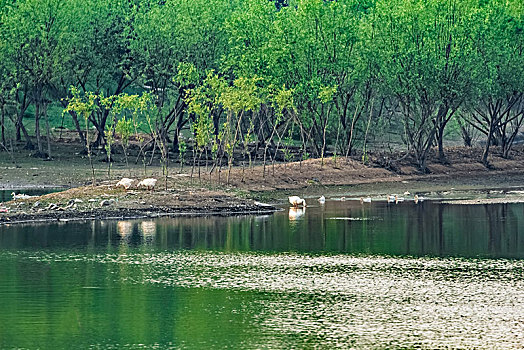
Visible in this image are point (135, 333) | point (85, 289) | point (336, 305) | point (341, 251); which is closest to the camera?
point (135, 333)

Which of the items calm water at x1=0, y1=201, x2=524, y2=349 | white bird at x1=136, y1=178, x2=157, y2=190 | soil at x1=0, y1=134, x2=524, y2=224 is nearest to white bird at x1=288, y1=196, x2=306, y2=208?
soil at x1=0, y1=134, x2=524, y2=224

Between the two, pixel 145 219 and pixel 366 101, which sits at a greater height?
pixel 366 101

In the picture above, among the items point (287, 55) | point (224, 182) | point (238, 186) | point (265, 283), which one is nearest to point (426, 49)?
point (287, 55)

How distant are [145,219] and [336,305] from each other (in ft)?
84.3

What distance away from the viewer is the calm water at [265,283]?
29.2m

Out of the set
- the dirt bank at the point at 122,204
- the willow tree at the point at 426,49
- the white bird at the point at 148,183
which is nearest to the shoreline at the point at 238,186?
the dirt bank at the point at 122,204

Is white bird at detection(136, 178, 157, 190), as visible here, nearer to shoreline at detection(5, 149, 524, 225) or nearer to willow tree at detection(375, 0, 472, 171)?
shoreline at detection(5, 149, 524, 225)

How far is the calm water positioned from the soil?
2883 mm

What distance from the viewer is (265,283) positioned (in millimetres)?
37688

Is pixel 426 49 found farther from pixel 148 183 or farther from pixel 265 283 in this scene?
pixel 265 283

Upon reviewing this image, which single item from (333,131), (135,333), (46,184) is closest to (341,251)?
(135,333)

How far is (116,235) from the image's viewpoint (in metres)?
50.8

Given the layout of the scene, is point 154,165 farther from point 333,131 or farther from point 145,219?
point 145,219

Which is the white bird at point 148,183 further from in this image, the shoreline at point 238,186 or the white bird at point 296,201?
the white bird at point 296,201
